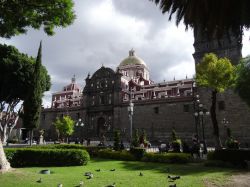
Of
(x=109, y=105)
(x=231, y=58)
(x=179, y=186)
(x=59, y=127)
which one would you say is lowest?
(x=179, y=186)

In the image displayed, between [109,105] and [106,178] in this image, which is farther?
[109,105]

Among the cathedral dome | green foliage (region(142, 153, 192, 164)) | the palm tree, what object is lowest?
green foliage (region(142, 153, 192, 164))

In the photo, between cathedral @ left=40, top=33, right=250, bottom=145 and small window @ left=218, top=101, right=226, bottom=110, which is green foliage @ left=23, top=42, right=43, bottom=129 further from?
small window @ left=218, top=101, right=226, bottom=110

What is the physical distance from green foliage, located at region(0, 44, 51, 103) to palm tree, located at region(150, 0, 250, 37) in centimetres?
3107

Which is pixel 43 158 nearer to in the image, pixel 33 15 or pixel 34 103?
pixel 33 15

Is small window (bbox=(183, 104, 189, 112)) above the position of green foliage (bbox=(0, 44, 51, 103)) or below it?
below

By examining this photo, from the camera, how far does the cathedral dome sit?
237ft

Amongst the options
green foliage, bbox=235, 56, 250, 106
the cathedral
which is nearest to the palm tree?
green foliage, bbox=235, 56, 250, 106

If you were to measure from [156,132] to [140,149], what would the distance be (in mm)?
29292

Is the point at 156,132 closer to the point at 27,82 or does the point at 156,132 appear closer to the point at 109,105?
the point at 109,105

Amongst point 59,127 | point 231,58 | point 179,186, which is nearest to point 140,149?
point 179,186

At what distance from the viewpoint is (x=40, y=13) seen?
14633 mm

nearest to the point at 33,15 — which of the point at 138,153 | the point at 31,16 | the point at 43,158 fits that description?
the point at 31,16

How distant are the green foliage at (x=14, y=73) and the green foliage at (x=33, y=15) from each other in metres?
18.4
